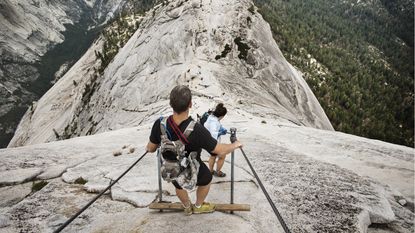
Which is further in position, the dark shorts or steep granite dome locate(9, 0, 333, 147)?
steep granite dome locate(9, 0, 333, 147)

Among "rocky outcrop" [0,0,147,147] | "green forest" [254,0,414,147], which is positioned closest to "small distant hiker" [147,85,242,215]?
"green forest" [254,0,414,147]

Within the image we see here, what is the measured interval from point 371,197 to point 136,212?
18.1 feet

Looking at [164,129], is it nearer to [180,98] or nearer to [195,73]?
[180,98]

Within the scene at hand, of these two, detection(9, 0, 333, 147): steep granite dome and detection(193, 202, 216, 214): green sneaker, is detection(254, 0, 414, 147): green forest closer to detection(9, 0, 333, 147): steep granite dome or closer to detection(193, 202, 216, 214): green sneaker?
detection(9, 0, 333, 147): steep granite dome

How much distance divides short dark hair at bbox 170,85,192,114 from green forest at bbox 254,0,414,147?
126ft

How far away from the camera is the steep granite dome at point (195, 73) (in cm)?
2564

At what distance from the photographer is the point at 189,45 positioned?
3091 cm

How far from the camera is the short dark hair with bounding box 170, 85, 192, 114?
500 centimetres

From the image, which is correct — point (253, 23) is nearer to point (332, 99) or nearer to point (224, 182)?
point (224, 182)

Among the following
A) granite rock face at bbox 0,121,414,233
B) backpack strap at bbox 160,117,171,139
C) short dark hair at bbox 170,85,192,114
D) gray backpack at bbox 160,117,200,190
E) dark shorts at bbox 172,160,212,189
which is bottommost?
granite rock face at bbox 0,121,414,233

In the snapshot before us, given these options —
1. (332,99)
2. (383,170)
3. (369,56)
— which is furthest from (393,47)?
(383,170)

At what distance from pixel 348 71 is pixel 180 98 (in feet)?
393

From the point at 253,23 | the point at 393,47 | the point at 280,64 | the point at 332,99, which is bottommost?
the point at 332,99

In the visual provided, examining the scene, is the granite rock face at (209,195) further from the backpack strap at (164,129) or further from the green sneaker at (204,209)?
the backpack strap at (164,129)
